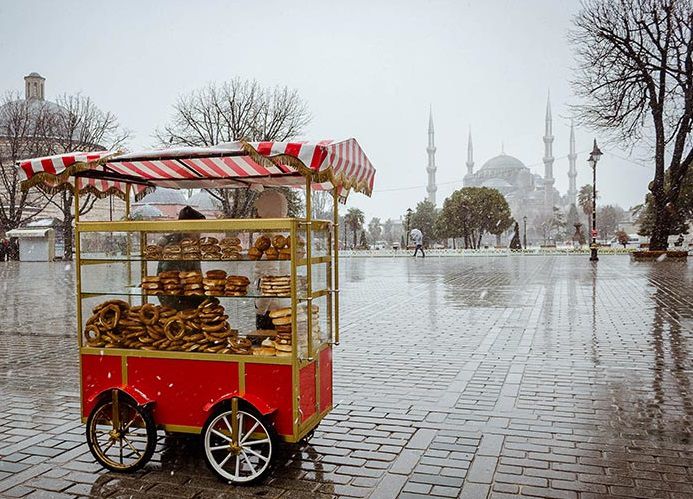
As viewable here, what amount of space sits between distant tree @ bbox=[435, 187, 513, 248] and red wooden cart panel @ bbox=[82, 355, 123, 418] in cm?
6285

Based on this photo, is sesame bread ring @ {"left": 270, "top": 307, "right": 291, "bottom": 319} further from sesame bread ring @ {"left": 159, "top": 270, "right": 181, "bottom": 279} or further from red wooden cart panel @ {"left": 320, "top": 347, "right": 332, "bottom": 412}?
sesame bread ring @ {"left": 159, "top": 270, "right": 181, "bottom": 279}

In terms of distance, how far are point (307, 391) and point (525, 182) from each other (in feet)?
474

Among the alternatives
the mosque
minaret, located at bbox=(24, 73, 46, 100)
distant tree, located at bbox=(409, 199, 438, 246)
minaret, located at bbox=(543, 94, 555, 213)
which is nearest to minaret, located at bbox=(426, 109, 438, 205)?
the mosque

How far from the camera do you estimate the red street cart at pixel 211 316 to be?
489 centimetres

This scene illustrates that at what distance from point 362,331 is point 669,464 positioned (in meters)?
6.96

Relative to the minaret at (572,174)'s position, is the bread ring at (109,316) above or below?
below

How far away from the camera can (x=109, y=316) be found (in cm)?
545

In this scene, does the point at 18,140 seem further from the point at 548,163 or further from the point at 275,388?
the point at 548,163

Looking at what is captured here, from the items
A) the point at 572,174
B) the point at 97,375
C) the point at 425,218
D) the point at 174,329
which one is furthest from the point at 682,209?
the point at 572,174

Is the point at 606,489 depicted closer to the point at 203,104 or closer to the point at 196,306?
the point at 196,306

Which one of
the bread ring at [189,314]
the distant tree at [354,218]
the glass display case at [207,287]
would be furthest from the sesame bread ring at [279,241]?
the distant tree at [354,218]

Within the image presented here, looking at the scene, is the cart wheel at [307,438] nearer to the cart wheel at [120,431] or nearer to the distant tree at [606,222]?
the cart wheel at [120,431]

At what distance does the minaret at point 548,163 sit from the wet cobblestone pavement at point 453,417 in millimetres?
132354

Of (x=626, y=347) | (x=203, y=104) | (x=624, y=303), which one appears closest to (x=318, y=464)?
(x=626, y=347)
